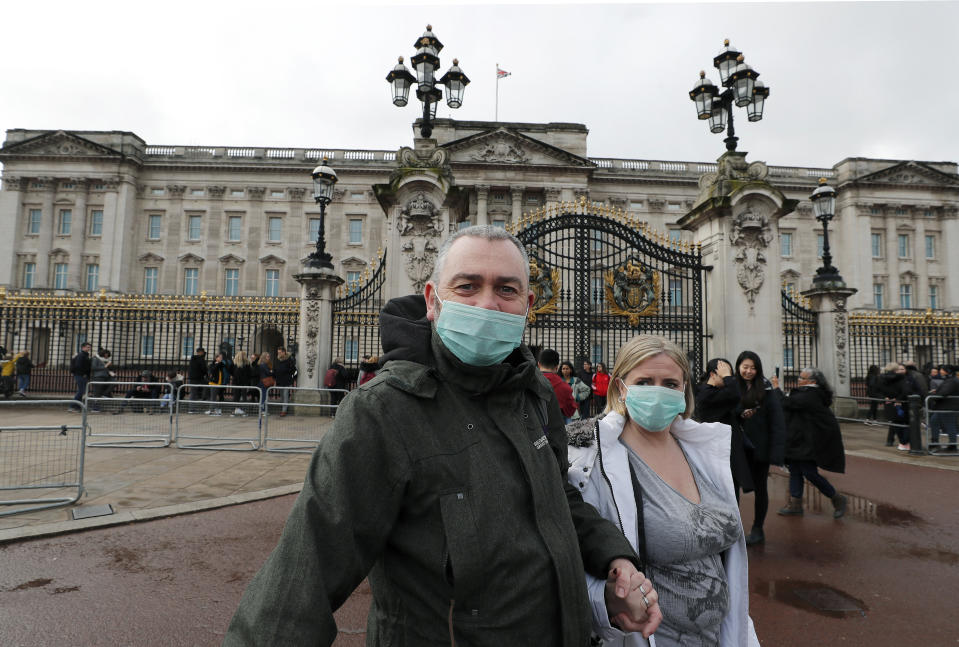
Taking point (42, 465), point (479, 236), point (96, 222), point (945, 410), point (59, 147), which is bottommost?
point (42, 465)

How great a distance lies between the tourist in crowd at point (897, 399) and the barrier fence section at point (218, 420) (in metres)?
12.3

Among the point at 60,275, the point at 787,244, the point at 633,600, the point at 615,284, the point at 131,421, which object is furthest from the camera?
the point at 60,275

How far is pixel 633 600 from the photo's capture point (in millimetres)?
1628

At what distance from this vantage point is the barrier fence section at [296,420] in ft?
29.7

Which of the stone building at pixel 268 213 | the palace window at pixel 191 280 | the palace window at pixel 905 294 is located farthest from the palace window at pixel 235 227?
the palace window at pixel 905 294

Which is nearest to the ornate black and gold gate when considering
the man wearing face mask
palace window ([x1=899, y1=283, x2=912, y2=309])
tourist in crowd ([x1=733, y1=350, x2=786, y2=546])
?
tourist in crowd ([x1=733, y1=350, x2=786, y2=546])

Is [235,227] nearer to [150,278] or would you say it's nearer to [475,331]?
[150,278]

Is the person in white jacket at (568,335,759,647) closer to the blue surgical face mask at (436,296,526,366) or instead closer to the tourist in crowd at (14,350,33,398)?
the blue surgical face mask at (436,296,526,366)

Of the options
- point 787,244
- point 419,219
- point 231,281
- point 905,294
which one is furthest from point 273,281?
point 905,294

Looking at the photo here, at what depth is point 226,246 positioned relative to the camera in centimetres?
4706

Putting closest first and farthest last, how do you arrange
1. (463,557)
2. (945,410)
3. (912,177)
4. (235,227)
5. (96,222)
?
(463,557)
(945,410)
(912,177)
(96,222)
(235,227)

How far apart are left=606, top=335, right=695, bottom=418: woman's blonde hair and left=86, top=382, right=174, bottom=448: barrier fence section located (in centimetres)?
877

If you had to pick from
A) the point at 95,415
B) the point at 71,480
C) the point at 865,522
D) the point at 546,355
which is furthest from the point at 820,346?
the point at 95,415

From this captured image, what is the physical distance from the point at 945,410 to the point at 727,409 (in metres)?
8.00
